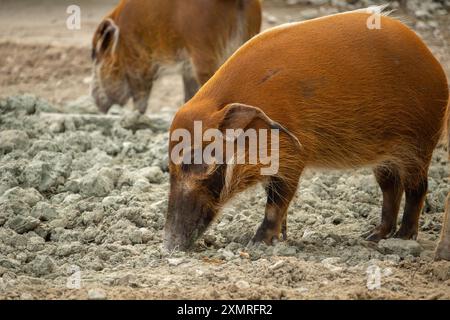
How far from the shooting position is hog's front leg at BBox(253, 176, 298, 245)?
4719 mm

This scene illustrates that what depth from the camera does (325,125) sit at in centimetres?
471

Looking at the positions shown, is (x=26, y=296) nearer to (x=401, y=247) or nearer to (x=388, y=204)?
(x=401, y=247)

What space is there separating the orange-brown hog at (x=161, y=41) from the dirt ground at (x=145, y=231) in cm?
42

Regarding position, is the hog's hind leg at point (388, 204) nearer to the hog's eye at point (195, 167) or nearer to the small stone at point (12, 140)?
the hog's eye at point (195, 167)

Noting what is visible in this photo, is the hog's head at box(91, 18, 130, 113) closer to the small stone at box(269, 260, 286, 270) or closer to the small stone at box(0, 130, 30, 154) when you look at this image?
the small stone at box(0, 130, 30, 154)

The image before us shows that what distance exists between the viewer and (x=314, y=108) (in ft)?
15.2

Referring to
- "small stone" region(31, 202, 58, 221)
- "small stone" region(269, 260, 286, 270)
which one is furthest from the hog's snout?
"small stone" region(31, 202, 58, 221)

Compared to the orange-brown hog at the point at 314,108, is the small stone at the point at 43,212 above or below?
below

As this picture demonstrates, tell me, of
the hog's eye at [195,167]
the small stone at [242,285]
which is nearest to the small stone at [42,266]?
the hog's eye at [195,167]

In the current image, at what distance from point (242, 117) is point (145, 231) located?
1.01 metres

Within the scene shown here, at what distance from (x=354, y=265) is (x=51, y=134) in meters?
3.19

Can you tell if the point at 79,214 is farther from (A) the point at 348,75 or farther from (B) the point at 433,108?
(B) the point at 433,108

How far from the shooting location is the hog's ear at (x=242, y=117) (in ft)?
14.6

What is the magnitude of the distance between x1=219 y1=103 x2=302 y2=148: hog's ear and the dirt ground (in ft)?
1.99
